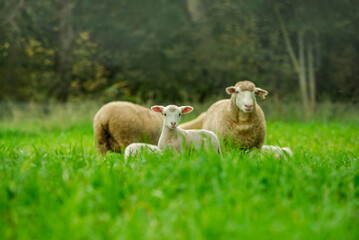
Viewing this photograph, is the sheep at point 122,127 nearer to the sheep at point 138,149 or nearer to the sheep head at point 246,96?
the sheep at point 138,149

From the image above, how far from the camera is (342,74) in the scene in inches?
580

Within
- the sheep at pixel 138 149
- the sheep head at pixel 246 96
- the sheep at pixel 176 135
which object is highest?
the sheep head at pixel 246 96

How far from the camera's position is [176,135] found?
10.3 feet

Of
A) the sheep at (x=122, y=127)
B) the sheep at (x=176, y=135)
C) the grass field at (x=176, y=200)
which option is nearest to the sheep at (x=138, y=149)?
the sheep at (x=176, y=135)

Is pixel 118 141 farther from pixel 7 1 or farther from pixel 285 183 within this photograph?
pixel 7 1

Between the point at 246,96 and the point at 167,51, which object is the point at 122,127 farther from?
the point at 167,51

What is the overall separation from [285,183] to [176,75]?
40.2 ft

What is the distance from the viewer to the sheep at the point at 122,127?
413 cm

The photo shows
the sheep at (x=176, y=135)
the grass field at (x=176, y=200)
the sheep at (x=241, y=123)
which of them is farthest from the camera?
the sheep at (x=241, y=123)

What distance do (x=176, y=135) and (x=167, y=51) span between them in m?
11.1

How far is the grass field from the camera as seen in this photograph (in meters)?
1.63

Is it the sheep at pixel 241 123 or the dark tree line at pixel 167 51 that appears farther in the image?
the dark tree line at pixel 167 51

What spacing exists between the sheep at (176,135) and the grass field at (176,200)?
311 mm

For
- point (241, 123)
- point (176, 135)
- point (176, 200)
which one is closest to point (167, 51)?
point (241, 123)
